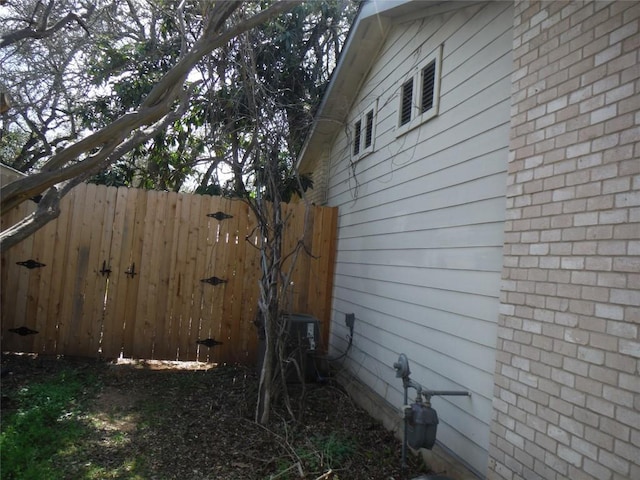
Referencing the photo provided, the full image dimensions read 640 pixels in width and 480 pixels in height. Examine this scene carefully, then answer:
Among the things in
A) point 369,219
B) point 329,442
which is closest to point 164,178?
point 369,219

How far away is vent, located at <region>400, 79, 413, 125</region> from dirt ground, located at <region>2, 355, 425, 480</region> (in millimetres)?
3016

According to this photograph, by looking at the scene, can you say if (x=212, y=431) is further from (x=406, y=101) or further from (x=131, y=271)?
(x=406, y=101)

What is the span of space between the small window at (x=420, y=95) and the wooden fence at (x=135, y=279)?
2.02 m

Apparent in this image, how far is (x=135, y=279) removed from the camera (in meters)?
6.10

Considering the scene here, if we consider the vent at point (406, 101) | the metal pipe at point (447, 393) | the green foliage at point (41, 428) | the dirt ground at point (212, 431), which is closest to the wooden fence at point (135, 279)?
the dirt ground at point (212, 431)

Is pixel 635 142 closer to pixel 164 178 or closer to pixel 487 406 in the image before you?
pixel 487 406

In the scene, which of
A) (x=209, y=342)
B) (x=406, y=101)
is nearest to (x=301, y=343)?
(x=209, y=342)

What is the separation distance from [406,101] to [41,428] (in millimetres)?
4529

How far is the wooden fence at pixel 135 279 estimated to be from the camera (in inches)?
232

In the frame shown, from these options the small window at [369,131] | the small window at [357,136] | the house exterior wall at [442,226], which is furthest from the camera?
the small window at [357,136]

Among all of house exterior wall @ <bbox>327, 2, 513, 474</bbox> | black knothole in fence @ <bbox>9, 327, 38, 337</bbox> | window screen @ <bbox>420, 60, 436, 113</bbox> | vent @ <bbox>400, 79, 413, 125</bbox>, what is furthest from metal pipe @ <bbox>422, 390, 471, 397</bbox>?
black knothole in fence @ <bbox>9, 327, 38, 337</bbox>

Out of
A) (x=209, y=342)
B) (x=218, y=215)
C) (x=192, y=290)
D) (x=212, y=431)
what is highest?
(x=218, y=215)

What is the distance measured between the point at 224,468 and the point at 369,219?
317cm

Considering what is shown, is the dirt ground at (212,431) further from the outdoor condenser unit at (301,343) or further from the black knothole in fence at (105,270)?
the black knothole in fence at (105,270)
